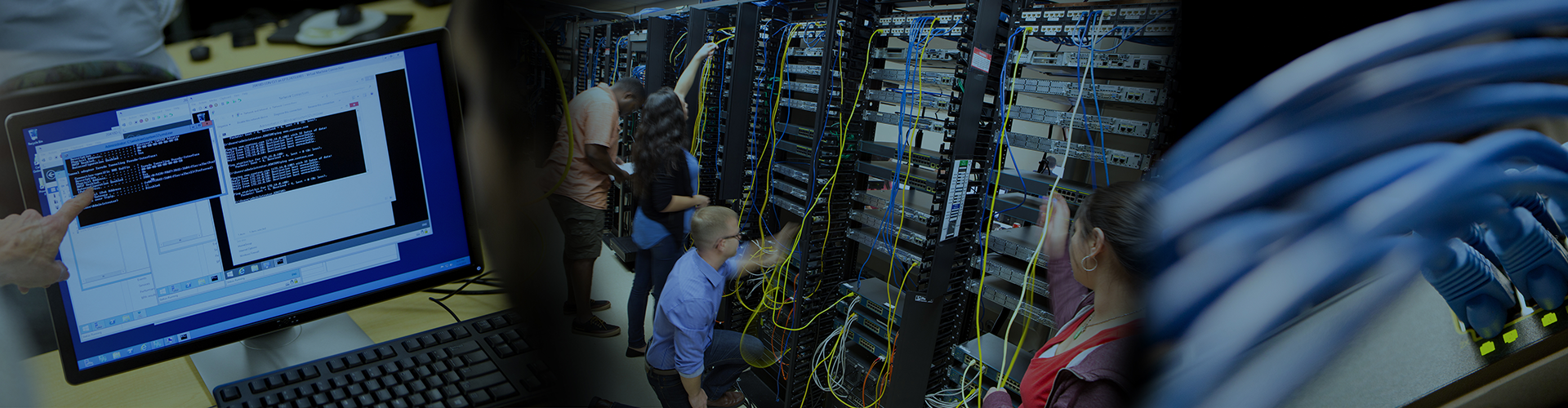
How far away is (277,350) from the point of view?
3.38ft

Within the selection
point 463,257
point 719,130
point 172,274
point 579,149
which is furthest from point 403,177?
point 719,130

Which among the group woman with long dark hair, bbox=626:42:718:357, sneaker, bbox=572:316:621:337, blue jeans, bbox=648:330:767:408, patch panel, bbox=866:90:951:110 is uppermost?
patch panel, bbox=866:90:951:110

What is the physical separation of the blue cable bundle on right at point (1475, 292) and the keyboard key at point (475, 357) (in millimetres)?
938

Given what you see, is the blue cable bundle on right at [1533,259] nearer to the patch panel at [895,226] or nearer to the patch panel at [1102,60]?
the patch panel at [1102,60]

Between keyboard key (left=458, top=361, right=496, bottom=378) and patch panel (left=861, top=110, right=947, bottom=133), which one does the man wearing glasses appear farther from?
keyboard key (left=458, top=361, right=496, bottom=378)

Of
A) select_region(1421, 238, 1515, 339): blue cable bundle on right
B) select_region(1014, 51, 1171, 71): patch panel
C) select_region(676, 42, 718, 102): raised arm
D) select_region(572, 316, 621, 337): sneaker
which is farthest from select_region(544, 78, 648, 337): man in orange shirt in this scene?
select_region(676, 42, 718, 102): raised arm

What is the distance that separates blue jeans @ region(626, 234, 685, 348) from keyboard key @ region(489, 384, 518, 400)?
2194 mm

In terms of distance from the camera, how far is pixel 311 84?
32.4 inches

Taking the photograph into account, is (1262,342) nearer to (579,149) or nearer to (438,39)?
(579,149)

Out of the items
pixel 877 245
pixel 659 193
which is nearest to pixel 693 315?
pixel 877 245

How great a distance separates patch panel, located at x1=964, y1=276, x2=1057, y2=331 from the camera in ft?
5.82

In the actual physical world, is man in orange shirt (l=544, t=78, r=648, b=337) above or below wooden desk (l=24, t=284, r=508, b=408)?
above

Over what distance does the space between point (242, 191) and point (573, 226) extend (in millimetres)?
796

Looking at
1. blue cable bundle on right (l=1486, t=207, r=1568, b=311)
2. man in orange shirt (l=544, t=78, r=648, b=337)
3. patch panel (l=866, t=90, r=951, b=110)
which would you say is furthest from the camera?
patch panel (l=866, t=90, r=951, b=110)
